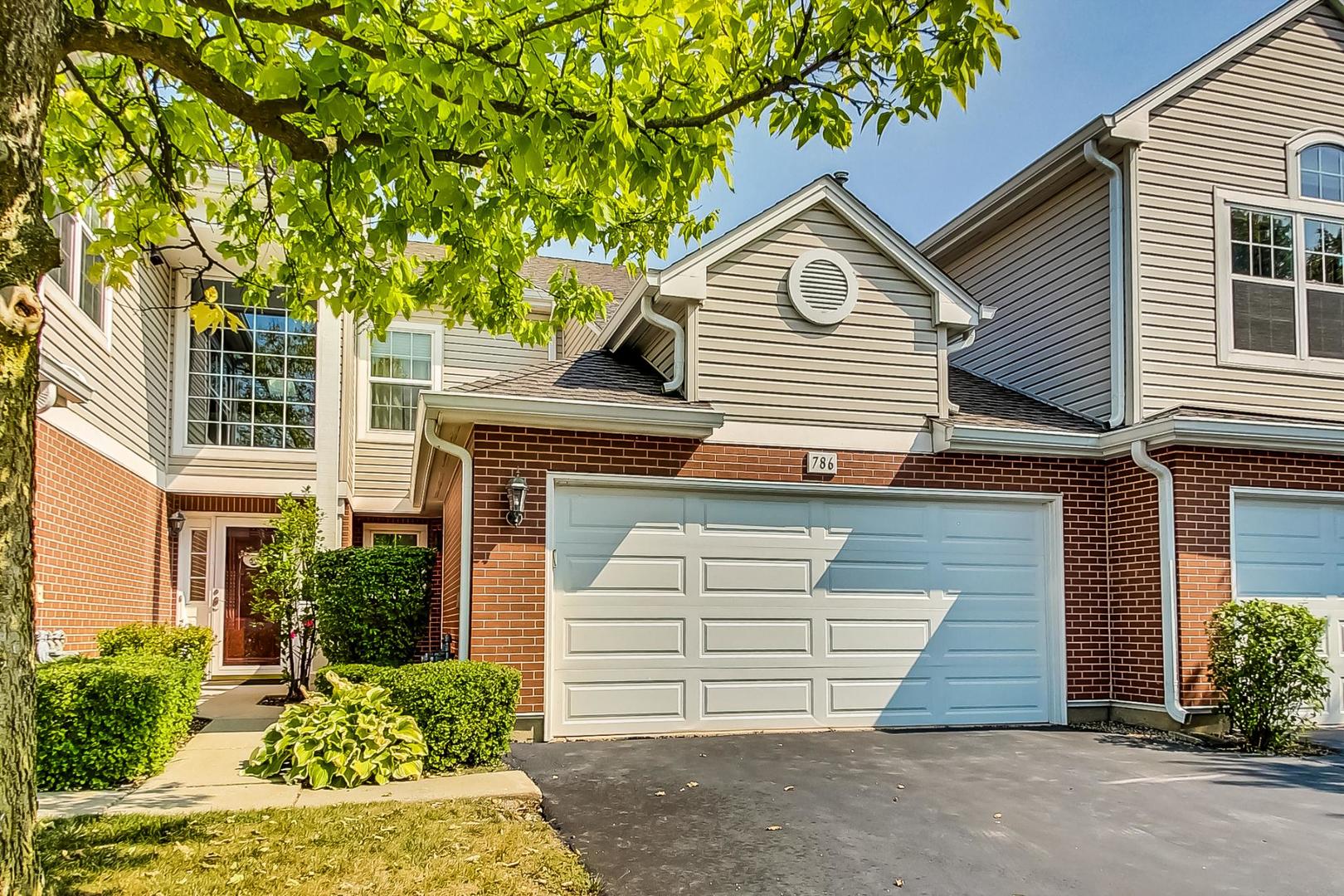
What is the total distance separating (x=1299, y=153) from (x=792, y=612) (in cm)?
793

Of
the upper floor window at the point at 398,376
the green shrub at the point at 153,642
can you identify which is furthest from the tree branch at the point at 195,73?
the upper floor window at the point at 398,376

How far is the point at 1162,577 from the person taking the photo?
9.41 meters

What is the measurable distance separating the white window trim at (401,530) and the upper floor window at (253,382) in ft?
6.60

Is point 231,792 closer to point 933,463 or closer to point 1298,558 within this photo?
point 933,463

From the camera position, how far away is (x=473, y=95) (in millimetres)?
4230

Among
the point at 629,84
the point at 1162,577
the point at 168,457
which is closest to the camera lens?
the point at 629,84

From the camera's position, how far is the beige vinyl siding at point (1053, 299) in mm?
10633

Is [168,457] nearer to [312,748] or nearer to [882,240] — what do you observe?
[312,748]

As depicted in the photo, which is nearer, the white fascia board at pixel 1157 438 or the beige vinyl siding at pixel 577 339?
the white fascia board at pixel 1157 438

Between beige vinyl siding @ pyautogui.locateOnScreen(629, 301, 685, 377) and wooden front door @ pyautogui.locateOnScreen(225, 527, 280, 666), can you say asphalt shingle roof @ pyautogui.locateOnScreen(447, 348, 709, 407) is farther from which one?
wooden front door @ pyautogui.locateOnScreen(225, 527, 280, 666)

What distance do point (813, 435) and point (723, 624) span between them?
6.80ft

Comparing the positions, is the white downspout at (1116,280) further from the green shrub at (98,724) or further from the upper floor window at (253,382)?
the upper floor window at (253,382)

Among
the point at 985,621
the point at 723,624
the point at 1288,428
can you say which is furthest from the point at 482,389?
the point at 1288,428

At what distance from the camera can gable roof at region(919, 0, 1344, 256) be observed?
33.6ft
